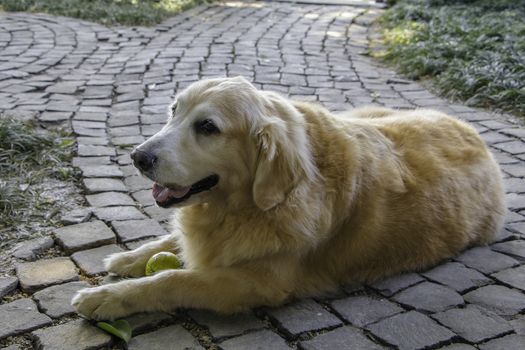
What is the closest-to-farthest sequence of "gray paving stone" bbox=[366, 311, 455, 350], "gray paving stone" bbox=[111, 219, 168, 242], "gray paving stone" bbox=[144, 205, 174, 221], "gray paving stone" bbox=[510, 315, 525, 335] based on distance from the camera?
"gray paving stone" bbox=[366, 311, 455, 350] < "gray paving stone" bbox=[510, 315, 525, 335] < "gray paving stone" bbox=[111, 219, 168, 242] < "gray paving stone" bbox=[144, 205, 174, 221]

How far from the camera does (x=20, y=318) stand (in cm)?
320

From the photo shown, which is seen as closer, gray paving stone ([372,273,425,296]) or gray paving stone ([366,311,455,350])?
gray paving stone ([366,311,455,350])

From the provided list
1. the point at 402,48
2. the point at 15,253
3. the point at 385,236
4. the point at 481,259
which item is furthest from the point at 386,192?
the point at 402,48

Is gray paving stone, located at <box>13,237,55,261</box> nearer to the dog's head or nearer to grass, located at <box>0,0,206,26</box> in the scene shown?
the dog's head

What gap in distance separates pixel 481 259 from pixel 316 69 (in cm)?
566

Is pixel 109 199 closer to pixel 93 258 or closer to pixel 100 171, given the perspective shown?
pixel 100 171

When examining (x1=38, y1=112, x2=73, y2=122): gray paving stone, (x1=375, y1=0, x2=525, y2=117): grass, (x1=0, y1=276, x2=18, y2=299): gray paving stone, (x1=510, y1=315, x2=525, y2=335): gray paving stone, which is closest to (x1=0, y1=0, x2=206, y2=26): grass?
(x1=375, y1=0, x2=525, y2=117): grass

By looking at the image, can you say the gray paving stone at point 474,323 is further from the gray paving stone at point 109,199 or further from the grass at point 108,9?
the grass at point 108,9

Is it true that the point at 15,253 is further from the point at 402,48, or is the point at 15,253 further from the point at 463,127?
the point at 402,48

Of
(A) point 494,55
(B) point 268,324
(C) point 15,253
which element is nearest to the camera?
(B) point 268,324

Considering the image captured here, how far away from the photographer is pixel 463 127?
432cm

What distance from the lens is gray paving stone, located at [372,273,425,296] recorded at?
3.63 meters

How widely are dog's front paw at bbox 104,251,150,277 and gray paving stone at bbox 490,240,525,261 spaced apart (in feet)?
7.65

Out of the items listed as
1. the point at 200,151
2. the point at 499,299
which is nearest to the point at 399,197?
the point at 499,299
